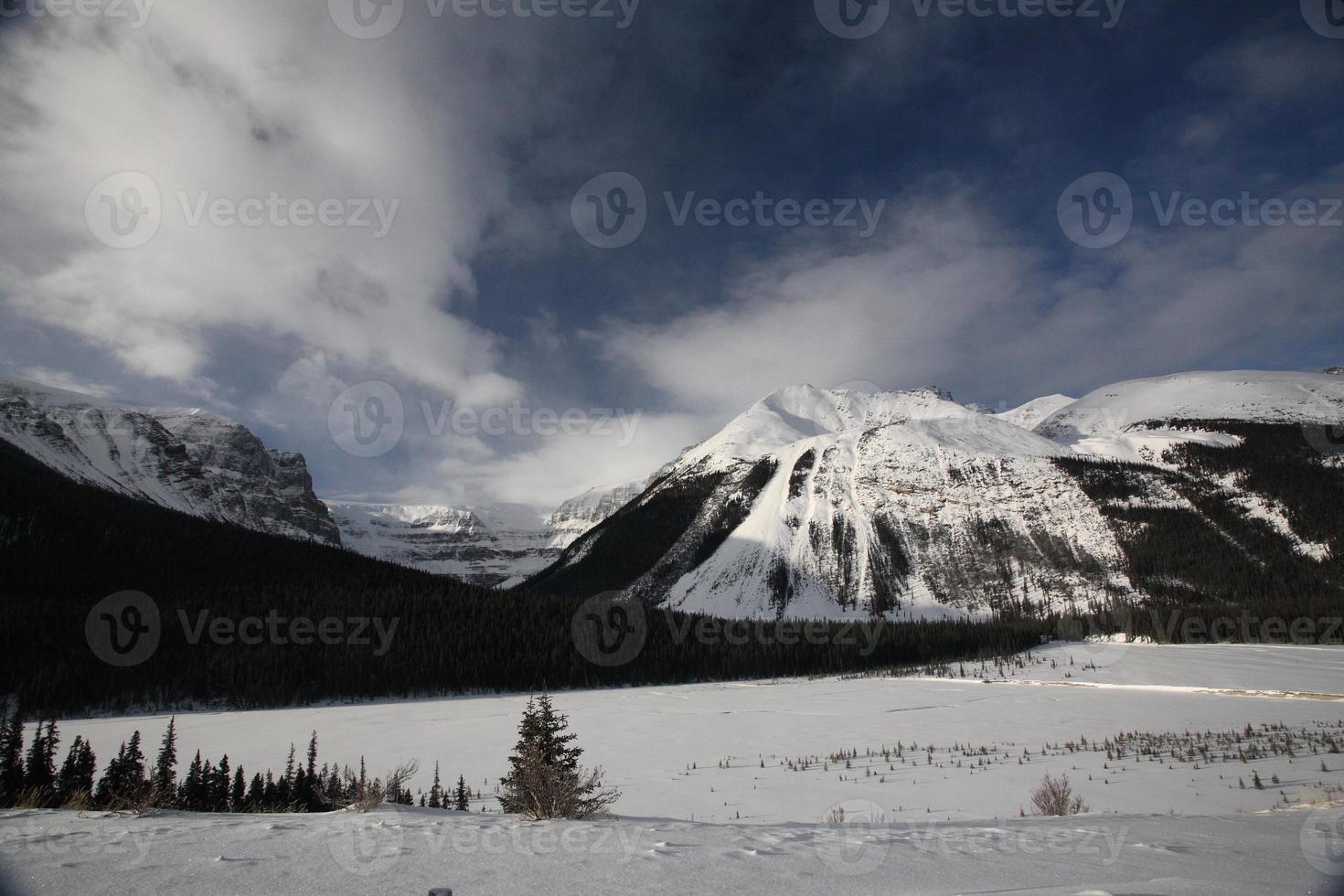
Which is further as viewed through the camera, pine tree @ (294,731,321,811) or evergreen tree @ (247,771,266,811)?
pine tree @ (294,731,321,811)

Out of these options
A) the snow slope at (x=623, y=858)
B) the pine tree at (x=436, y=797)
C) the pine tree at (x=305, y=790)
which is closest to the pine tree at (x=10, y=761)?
the pine tree at (x=305, y=790)

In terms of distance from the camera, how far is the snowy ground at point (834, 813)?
643cm

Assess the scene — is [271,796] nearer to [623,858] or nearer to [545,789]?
[545,789]

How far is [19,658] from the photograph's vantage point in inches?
3130

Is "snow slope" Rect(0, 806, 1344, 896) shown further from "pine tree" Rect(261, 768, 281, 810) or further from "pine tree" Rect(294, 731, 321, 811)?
"pine tree" Rect(294, 731, 321, 811)

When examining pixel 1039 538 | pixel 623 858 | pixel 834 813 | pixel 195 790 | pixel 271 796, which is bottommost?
pixel 271 796

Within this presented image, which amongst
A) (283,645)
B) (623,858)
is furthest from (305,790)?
(283,645)

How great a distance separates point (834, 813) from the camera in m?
16.0

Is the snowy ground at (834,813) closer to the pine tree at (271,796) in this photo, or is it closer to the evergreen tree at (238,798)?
the pine tree at (271,796)

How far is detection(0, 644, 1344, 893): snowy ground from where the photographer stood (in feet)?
21.1

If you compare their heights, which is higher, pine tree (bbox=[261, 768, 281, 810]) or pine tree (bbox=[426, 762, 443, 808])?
pine tree (bbox=[426, 762, 443, 808])

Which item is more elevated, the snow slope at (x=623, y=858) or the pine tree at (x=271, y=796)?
the snow slope at (x=623, y=858)

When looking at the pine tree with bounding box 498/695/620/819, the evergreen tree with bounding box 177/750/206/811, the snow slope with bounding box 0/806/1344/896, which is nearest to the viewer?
the snow slope with bounding box 0/806/1344/896

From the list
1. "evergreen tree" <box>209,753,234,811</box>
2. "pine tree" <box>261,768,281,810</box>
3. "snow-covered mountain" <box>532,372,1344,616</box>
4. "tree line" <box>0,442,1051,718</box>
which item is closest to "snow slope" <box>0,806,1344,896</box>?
"pine tree" <box>261,768,281,810</box>
